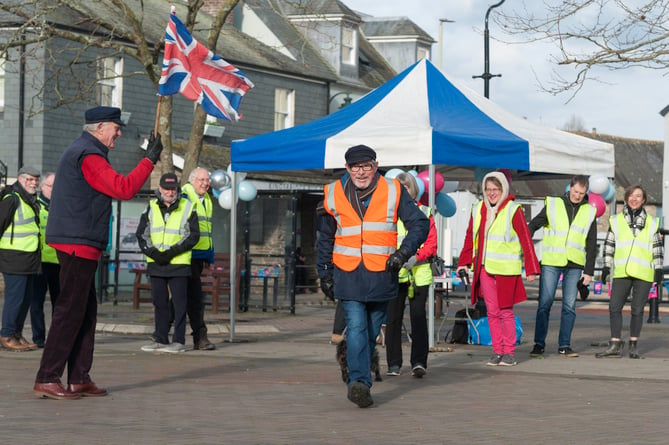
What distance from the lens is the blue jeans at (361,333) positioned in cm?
898

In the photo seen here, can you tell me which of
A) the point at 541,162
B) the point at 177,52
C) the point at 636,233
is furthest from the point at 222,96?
the point at 636,233

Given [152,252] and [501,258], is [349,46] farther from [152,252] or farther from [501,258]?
[501,258]

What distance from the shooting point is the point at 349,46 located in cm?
4069

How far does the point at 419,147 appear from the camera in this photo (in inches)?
508

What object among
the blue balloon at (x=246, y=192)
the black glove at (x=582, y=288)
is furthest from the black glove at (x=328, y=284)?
the blue balloon at (x=246, y=192)

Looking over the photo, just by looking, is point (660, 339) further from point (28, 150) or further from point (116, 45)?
point (28, 150)

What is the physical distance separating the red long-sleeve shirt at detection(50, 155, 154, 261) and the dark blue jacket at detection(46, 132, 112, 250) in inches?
1.8

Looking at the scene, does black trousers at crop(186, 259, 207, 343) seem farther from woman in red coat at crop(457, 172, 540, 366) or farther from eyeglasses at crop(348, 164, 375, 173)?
eyeglasses at crop(348, 164, 375, 173)

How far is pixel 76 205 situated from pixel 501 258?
4.64 metres

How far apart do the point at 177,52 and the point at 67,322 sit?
547 centimetres

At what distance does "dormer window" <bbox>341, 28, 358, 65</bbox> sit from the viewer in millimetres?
40531

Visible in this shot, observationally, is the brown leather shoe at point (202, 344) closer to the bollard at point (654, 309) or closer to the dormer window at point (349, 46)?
the bollard at point (654, 309)

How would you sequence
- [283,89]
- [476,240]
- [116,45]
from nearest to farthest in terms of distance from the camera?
[476,240]
[116,45]
[283,89]

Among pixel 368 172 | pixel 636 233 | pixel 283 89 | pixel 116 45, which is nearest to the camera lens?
pixel 368 172
